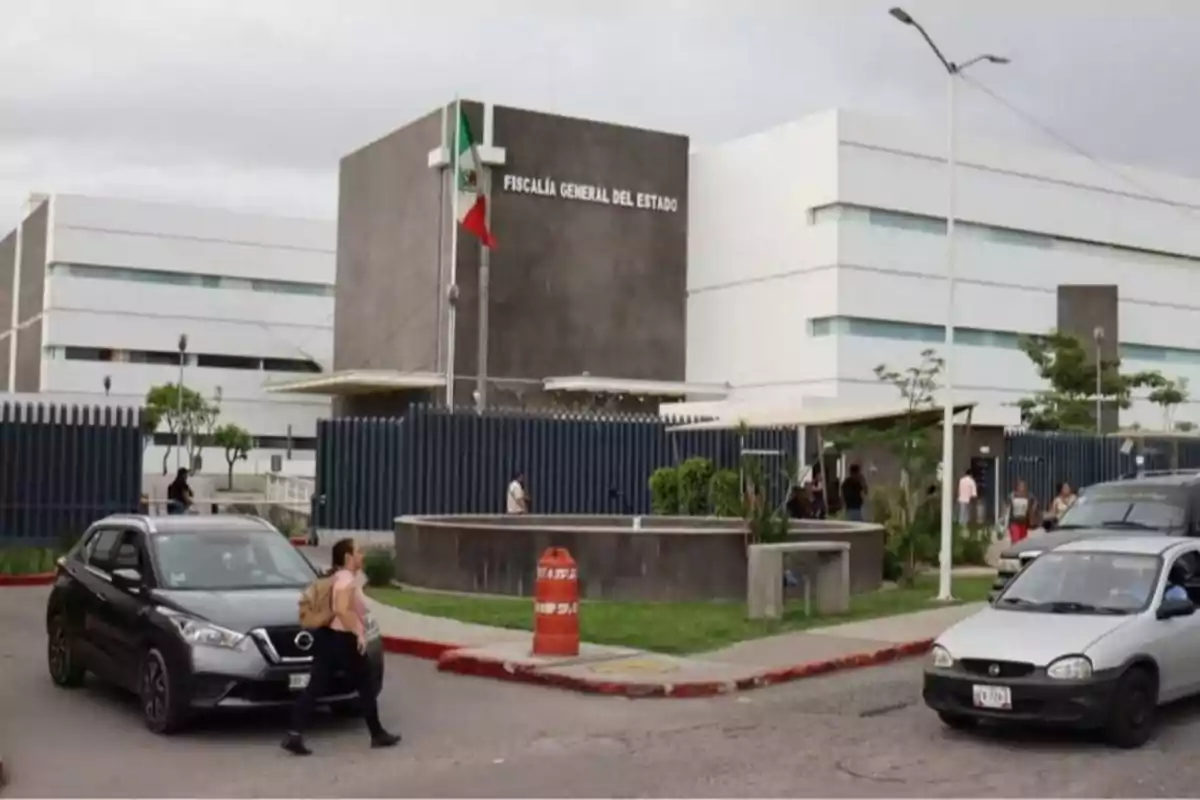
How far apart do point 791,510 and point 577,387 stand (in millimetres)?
24331

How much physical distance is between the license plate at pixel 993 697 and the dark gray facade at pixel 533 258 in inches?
1546

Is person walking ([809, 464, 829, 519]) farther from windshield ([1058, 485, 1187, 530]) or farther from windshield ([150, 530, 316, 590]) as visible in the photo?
windshield ([150, 530, 316, 590])

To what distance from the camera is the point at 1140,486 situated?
60.0ft

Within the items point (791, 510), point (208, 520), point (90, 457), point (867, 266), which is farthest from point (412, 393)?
point (208, 520)

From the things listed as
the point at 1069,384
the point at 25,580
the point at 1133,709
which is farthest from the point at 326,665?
the point at 1069,384

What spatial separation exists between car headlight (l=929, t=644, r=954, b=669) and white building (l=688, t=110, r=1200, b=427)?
134 ft

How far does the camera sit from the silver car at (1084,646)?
1003cm

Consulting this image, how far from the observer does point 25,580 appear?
22703 mm

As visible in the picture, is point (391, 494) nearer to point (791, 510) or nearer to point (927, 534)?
point (791, 510)

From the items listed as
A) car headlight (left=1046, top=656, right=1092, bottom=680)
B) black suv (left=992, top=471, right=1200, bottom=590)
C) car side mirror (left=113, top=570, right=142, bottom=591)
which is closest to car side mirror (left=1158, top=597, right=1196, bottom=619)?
car headlight (left=1046, top=656, right=1092, bottom=680)

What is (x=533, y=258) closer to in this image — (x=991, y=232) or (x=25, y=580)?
(x=991, y=232)

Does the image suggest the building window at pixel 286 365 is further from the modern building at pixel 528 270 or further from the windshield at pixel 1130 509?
the windshield at pixel 1130 509

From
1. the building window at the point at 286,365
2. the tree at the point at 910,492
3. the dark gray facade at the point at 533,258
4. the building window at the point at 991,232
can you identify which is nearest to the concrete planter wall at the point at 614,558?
the tree at the point at 910,492

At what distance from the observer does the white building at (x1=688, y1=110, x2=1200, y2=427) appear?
5328 centimetres
